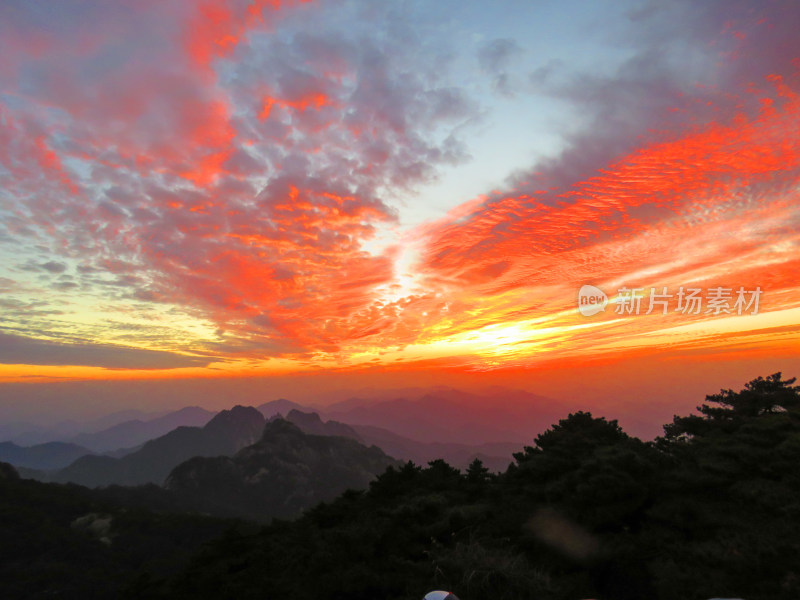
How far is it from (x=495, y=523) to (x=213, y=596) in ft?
54.9

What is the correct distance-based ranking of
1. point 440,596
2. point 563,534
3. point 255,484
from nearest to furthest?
point 440,596 → point 563,534 → point 255,484

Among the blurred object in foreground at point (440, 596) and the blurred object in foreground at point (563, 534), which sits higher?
the blurred object in foreground at point (440, 596)

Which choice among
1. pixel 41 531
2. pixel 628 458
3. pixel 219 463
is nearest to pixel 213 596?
pixel 628 458

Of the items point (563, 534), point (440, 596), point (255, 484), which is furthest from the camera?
point (255, 484)

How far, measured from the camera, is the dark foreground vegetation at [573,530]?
13961 mm

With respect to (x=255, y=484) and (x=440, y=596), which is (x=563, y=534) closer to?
(x=440, y=596)

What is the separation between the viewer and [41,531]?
77.5m

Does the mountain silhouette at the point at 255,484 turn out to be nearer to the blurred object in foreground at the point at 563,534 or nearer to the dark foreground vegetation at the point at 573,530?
the dark foreground vegetation at the point at 573,530

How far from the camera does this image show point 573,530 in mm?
19406

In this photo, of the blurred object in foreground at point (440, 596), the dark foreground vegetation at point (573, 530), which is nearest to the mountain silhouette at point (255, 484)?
the dark foreground vegetation at point (573, 530)

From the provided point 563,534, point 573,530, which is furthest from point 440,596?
point 573,530

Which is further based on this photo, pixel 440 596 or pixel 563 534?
pixel 563 534

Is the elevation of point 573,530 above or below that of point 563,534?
above

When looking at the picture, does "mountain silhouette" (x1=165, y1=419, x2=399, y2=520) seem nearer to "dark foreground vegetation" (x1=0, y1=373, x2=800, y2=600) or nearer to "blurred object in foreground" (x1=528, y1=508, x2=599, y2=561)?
"dark foreground vegetation" (x1=0, y1=373, x2=800, y2=600)
